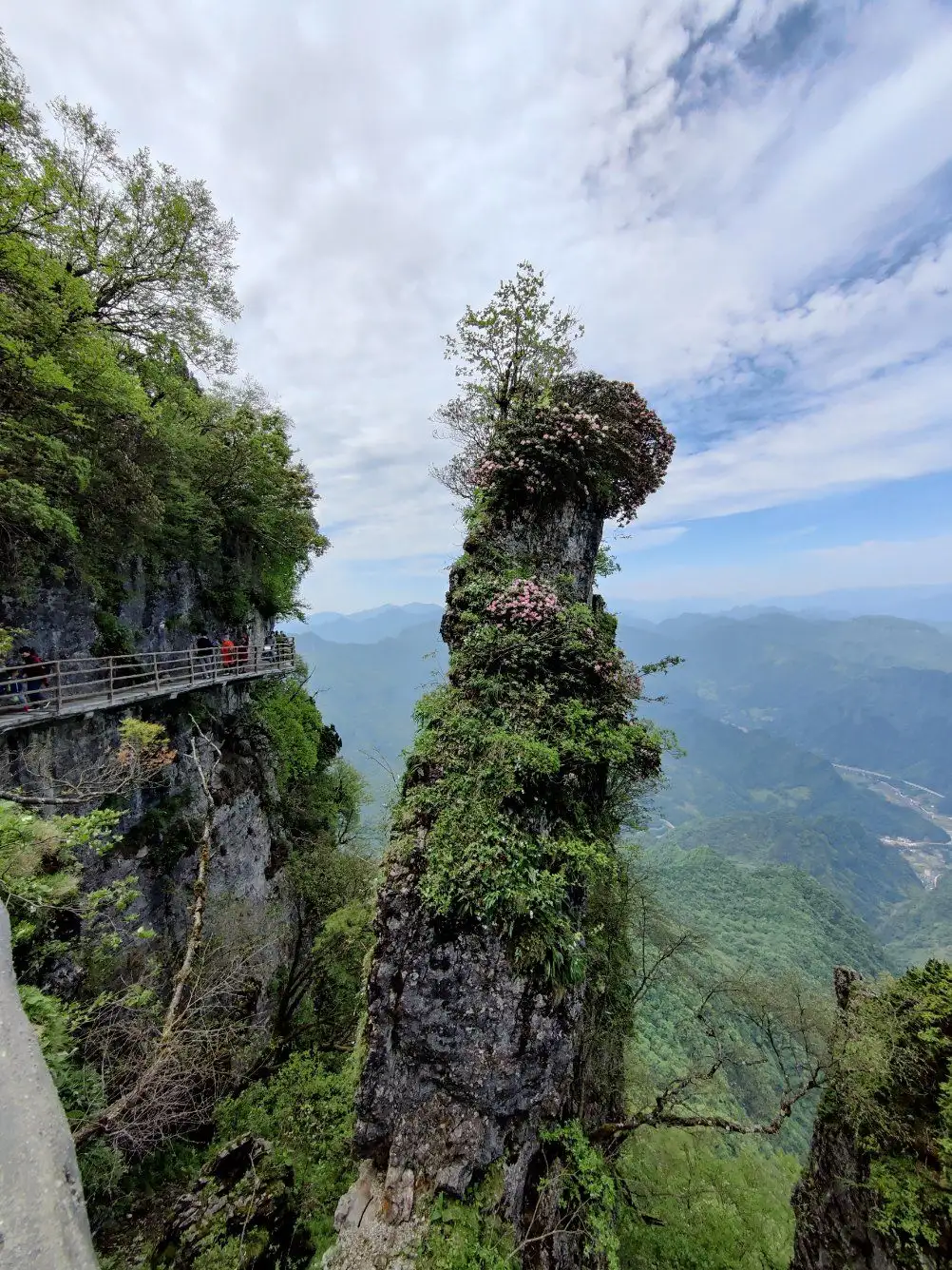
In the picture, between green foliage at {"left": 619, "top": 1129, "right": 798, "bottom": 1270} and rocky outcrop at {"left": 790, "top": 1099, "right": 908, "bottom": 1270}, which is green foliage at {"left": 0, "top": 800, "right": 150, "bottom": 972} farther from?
green foliage at {"left": 619, "top": 1129, "right": 798, "bottom": 1270}

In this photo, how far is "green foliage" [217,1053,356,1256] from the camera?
817 cm

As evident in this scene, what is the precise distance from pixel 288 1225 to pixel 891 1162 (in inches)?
375

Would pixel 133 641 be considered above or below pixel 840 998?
above

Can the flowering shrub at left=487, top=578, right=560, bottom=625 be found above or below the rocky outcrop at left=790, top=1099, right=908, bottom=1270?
above

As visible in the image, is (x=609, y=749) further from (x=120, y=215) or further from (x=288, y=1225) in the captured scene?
(x=120, y=215)

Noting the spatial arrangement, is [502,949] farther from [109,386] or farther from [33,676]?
[109,386]

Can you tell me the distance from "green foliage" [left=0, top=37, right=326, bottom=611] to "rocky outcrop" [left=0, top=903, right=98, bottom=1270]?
11108 mm

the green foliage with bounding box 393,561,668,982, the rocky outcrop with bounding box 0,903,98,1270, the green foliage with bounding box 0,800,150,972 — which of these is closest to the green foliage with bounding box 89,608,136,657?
Answer: the green foliage with bounding box 0,800,150,972

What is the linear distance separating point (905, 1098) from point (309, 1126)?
1075 centimetres

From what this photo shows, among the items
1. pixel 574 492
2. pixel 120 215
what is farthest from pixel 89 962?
pixel 120 215

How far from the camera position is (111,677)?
1169 centimetres

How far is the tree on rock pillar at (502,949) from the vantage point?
22.7 ft

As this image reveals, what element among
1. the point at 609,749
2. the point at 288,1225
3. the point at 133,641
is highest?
the point at 133,641

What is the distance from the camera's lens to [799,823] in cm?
16000
